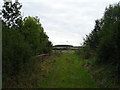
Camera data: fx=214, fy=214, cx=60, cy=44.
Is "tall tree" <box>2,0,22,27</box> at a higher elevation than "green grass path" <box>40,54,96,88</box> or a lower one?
higher

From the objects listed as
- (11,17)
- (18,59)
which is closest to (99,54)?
(18,59)

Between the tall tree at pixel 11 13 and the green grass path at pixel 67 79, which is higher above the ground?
the tall tree at pixel 11 13

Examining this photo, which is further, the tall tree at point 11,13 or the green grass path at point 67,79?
the tall tree at point 11,13

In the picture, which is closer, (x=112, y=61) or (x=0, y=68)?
(x=0, y=68)

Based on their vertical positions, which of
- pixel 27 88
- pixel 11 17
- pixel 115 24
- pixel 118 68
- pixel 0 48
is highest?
pixel 11 17

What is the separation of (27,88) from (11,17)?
13780 millimetres

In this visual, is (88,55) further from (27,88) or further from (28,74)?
(27,88)

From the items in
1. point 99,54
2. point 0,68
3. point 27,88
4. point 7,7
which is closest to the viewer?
point 0,68

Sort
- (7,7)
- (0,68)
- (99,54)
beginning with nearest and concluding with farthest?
(0,68), (99,54), (7,7)

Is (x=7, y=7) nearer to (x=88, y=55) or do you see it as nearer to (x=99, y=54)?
(x=99, y=54)

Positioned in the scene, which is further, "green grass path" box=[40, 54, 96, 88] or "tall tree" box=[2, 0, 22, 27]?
"tall tree" box=[2, 0, 22, 27]

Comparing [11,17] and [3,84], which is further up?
[11,17]

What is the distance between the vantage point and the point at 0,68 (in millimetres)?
10656

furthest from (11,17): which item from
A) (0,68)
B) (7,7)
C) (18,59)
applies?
(0,68)
